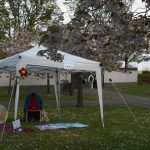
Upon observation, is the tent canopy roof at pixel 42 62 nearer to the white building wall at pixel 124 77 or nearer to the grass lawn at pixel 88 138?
the grass lawn at pixel 88 138

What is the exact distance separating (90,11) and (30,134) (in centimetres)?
631

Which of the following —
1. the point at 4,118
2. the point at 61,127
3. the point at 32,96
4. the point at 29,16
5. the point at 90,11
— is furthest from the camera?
the point at 29,16

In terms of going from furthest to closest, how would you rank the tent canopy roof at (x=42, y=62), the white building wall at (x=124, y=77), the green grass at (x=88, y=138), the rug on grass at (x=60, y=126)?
the white building wall at (x=124, y=77), the rug on grass at (x=60, y=126), the tent canopy roof at (x=42, y=62), the green grass at (x=88, y=138)

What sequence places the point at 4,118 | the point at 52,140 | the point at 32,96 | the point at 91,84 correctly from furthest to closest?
1. the point at 91,84
2. the point at 32,96
3. the point at 4,118
4. the point at 52,140

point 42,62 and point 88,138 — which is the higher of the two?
point 42,62

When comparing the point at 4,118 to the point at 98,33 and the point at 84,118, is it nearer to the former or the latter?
the point at 84,118

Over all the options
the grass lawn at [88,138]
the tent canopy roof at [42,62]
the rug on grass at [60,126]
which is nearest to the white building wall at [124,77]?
the grass lawn at [88,138]

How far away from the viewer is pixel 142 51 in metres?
11.6

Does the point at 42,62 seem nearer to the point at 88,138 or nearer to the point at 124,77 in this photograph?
the point at 88,138

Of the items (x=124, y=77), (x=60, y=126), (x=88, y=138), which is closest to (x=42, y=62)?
(x=60, y=126)

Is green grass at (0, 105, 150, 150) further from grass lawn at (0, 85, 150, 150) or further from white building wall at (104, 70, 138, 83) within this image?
white building wall at (104, 70, 138, 83)

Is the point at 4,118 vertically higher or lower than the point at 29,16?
lower

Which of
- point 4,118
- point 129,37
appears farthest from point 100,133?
point 129,37

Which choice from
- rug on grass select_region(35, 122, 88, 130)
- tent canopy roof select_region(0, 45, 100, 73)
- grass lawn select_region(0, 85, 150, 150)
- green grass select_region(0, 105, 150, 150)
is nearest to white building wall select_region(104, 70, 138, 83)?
grass lawn select_region(0, 85, 150, 150)
